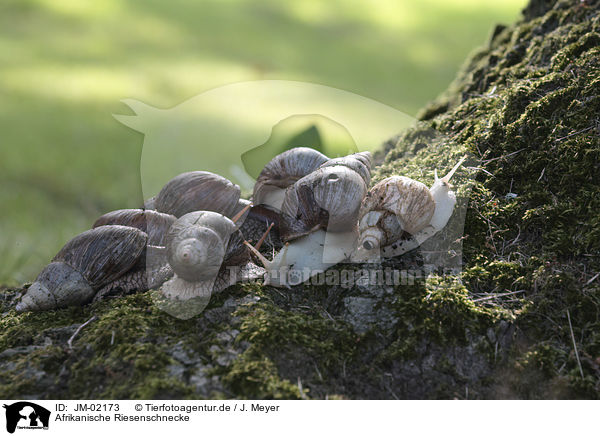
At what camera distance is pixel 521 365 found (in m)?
1.90

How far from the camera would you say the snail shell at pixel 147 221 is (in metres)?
2.57

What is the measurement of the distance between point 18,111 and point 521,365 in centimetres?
697

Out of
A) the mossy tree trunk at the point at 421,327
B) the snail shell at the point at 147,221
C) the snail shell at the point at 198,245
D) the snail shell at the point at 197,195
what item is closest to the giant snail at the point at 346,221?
the mossy tree trunk at the point at 421,327

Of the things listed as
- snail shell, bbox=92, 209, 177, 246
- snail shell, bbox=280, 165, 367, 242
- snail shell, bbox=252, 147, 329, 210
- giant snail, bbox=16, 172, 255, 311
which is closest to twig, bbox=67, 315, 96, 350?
giant snail, bbox=16, 172, 255, 311

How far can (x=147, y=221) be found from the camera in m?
2.61

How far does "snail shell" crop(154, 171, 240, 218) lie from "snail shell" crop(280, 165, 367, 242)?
0.34 m

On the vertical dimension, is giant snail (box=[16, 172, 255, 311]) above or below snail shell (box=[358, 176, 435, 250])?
below

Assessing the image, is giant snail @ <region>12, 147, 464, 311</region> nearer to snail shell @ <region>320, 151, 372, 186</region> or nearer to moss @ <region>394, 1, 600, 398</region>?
snail shell @ <region>320, 151, 372, 186</region>

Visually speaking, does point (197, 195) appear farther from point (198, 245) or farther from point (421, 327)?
point (421, 327)

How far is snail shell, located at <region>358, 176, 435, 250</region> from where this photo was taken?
2.40 meters
